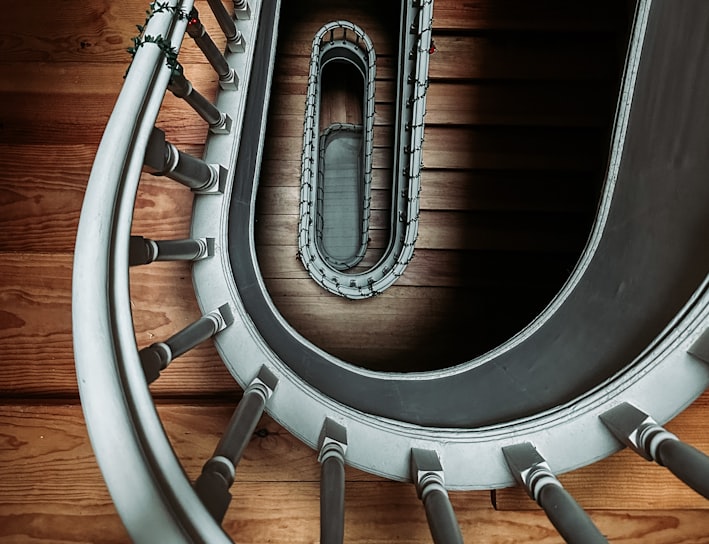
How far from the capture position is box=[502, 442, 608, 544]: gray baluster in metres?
0.85

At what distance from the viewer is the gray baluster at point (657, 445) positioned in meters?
0.85

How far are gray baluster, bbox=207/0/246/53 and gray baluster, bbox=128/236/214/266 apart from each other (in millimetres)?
734

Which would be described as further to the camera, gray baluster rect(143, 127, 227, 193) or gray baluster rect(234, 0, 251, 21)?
gray baluster rect(234, 0, 251, 21)

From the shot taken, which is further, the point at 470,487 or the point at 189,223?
the point at 189,223

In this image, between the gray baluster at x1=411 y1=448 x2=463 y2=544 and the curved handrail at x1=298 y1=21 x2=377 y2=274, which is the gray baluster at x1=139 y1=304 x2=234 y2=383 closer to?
the gray baluster at x1=411 y1=448 x2=463 y2=544

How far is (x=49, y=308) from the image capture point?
143cm

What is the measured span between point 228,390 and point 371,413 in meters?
0.44

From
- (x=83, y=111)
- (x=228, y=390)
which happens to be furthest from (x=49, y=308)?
(x=83, y=111)

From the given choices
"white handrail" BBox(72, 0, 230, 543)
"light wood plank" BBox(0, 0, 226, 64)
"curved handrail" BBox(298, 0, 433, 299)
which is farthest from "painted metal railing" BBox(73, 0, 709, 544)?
"curved handrail" BBox(298, 0, 433, 299)

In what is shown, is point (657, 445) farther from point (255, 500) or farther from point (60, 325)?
point (60, 325)

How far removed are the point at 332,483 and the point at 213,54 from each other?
51.7 inches

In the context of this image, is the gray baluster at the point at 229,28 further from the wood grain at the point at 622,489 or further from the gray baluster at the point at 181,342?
the wood grain at the point at 622,489

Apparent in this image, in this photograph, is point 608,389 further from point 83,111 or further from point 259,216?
point 259,216

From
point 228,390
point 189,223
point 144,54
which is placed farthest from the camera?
point 189,223
